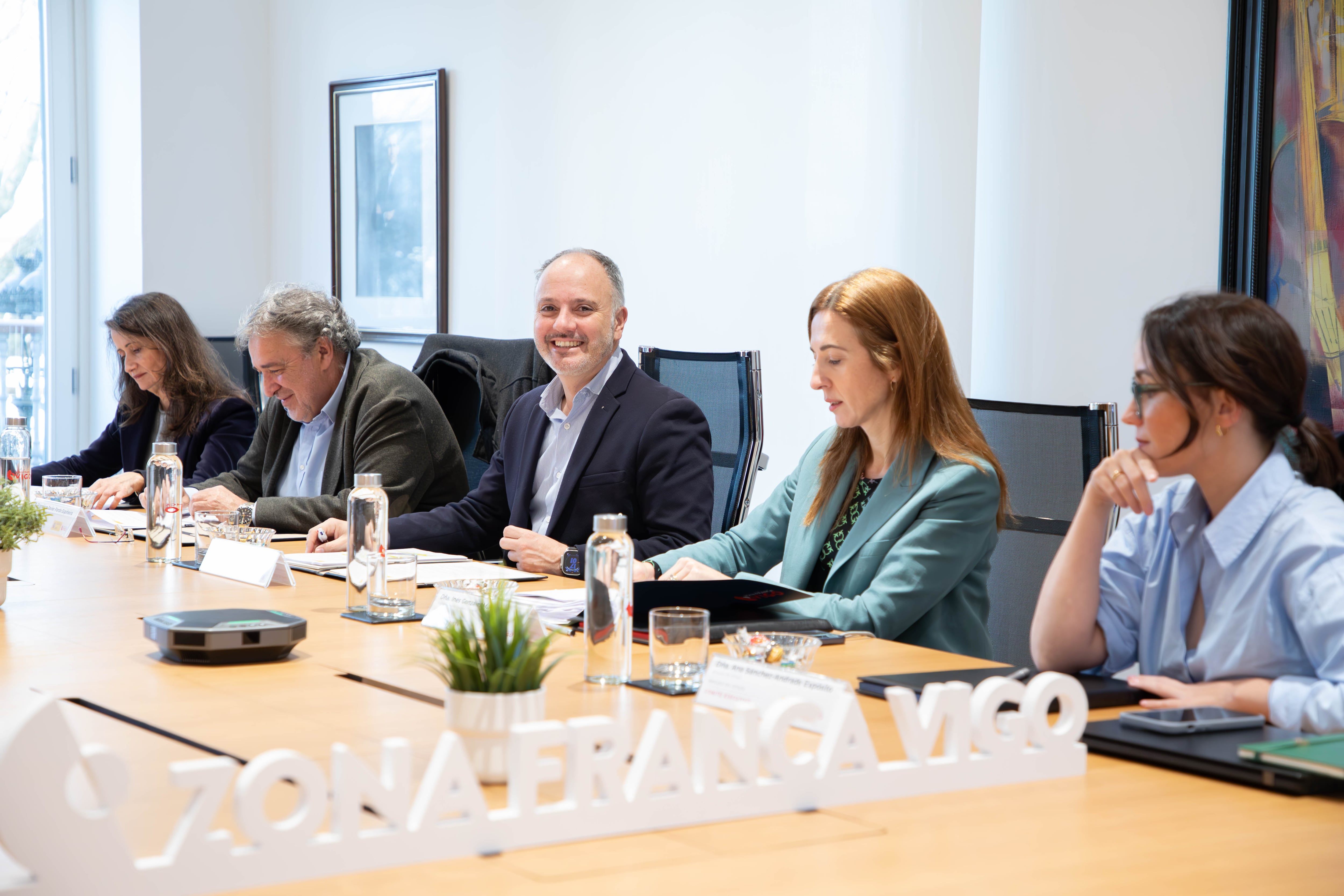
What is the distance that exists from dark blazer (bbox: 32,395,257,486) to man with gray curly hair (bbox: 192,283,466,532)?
460 mm

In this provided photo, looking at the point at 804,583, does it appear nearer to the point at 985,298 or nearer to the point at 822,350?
the point at 822,350

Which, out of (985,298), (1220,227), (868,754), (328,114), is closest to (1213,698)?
(868,754)

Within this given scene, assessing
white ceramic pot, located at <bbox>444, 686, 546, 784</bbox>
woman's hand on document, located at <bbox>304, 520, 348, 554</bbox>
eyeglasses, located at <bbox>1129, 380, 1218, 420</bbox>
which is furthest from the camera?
woman's hand on document, located at <bbox>304, 520, 348, 554</bbox>

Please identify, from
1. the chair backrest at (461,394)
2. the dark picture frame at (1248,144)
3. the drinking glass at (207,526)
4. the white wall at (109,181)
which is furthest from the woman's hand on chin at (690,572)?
the white wall at (109,181)

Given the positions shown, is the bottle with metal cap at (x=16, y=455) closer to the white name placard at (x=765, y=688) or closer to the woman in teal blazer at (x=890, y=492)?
the woman in teal blazer at (x=890, y=492)

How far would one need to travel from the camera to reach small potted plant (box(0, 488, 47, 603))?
6.88ft

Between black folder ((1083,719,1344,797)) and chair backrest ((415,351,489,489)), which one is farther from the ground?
chair backrest ((415,351,489,489))

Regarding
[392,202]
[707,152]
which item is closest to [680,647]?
[707,152]

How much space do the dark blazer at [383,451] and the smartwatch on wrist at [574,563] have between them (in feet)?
2.83

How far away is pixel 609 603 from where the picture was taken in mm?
1642

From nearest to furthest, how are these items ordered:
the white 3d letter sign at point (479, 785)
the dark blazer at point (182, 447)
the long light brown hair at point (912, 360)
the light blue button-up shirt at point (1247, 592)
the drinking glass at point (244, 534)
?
the white 3d letter sign at point (479, 785)
the light blue button-up shirt at point (1247, 592)
the long light brown hair at point (912, 360)
the drinking glass at point (244, 534)
the dark blazer at point (182, 447)

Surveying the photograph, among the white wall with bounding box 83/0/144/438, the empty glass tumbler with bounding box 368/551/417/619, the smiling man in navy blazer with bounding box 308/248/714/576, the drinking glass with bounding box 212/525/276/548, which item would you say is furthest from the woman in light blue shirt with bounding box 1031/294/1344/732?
the white wall with bounding box 83/0/144/438

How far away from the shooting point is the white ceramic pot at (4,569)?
2.12 meters

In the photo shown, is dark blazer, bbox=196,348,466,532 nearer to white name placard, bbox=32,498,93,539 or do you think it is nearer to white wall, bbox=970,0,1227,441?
white name placard, bbox=32,498,93,539
